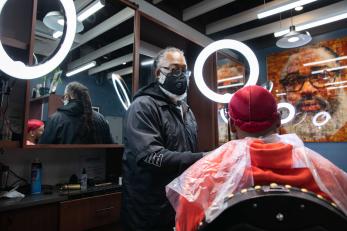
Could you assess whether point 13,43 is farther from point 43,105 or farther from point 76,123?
point 76,123

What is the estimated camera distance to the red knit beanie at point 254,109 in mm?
834

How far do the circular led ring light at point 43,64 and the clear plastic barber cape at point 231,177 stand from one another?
100 cm

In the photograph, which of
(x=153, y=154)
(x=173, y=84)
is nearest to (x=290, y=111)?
(x=173, y=84)

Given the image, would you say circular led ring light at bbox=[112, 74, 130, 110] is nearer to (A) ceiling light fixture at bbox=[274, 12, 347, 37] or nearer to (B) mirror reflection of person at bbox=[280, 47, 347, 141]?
(A) ceiling light fixture at bbox=[274, 12, 347, 37]

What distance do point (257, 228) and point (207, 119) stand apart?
255 cm

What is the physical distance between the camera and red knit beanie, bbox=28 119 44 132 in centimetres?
162

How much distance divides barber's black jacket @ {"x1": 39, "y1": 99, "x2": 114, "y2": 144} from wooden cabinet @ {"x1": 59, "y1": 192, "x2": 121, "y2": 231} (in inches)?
16.8

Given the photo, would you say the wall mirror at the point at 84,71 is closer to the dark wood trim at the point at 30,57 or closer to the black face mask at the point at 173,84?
the dark wood trim at the point at 30,57

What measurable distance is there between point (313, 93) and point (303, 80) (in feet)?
0.87

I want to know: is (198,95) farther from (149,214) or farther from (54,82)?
(149,214)

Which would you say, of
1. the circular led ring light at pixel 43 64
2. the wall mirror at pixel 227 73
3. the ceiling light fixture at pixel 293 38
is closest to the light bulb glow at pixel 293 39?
the ceiling light fixture at pixel 293 38

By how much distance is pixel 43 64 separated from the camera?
4.59ft

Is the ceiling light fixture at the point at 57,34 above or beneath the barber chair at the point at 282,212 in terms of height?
above

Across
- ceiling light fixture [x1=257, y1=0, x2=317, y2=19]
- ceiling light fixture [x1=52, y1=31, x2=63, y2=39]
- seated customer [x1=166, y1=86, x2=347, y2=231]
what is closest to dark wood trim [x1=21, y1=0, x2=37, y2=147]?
ceiling light fixture [x1=52, y1=31, x2=63, y2=39]
